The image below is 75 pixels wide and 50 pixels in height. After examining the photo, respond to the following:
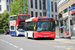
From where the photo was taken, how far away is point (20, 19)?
122ft

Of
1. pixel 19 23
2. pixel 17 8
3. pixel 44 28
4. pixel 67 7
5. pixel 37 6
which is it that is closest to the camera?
→ pixel 44 28

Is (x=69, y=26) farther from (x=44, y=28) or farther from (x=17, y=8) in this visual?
(x=17, y=8)

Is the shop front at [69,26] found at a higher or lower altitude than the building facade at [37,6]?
lower

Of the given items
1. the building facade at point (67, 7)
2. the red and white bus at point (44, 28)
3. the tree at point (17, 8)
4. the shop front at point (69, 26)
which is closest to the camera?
the red and white bus at point (44, 28)

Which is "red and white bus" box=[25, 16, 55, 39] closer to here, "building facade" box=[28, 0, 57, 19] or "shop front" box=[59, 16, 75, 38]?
"shop front" box=[59, 16, 75, 38]

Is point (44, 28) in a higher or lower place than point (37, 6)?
lower

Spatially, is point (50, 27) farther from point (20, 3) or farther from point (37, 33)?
point (20, 3)

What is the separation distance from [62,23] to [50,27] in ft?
12.8

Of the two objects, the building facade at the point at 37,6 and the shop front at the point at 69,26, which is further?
the building facade at the point at 37,6

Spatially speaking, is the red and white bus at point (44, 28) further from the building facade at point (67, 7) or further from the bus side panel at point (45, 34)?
the building facade at point (67, 7)

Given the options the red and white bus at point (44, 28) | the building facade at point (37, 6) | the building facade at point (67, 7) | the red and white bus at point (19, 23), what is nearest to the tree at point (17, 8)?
the red and white bus at point (19, 23)

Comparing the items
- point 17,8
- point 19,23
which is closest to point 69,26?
point 19,23

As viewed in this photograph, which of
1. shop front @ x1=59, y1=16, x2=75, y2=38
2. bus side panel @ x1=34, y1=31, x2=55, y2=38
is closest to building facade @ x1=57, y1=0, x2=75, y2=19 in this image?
shop front @ x1=59, y1=16, x2=75, y2=38

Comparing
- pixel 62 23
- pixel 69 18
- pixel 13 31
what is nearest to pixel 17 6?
pixel 13 31
